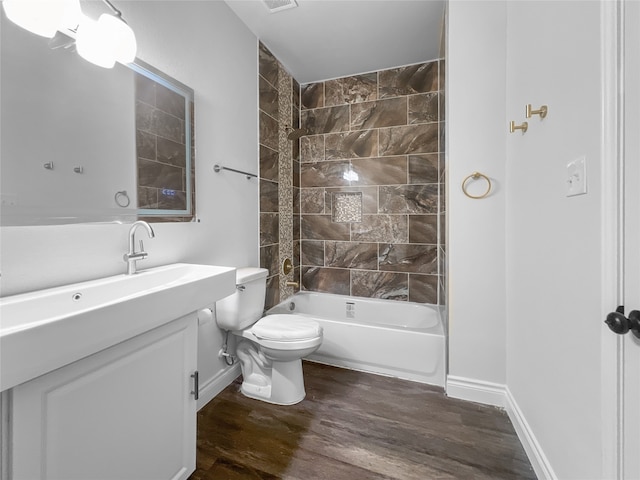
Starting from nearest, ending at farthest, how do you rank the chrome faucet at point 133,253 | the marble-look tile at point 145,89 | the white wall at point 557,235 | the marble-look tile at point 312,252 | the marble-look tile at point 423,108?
the white wall at point 557,235 → the chrome faucet at point 133,253 → the marble-look tile at point 145,89 → the marble-look tile at point 423,108 → the marble-look tile at point 312,252

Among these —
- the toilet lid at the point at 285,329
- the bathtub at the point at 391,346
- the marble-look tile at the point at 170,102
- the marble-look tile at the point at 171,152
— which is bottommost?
the bathtub at the point at 391,346

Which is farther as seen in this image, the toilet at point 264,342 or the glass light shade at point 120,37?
the toilet at point 264,342

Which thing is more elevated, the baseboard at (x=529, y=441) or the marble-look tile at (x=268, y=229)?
the marble-look tile at (x=268, y=229)

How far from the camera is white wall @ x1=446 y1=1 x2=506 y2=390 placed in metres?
1.75

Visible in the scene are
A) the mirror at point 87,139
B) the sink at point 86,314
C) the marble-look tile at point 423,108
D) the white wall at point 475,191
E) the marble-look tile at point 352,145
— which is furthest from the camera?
the marble-look tile at point 352,145

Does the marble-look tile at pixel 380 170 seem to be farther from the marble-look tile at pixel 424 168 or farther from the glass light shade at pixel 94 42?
the glass light shade at pixel 94 42

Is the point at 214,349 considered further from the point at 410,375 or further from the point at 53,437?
the point at 410,375

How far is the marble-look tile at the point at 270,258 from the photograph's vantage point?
2.49 m

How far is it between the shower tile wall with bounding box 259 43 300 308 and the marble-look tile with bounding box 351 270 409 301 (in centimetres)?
63

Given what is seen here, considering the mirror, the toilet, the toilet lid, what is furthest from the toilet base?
the mirror

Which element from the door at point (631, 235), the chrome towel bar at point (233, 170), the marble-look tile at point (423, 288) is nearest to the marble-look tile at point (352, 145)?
the chrome towel bar at point (233, 170)

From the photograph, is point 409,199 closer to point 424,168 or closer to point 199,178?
point 424,168

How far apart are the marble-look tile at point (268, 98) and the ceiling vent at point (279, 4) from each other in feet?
1.65

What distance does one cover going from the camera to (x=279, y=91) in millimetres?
2717
